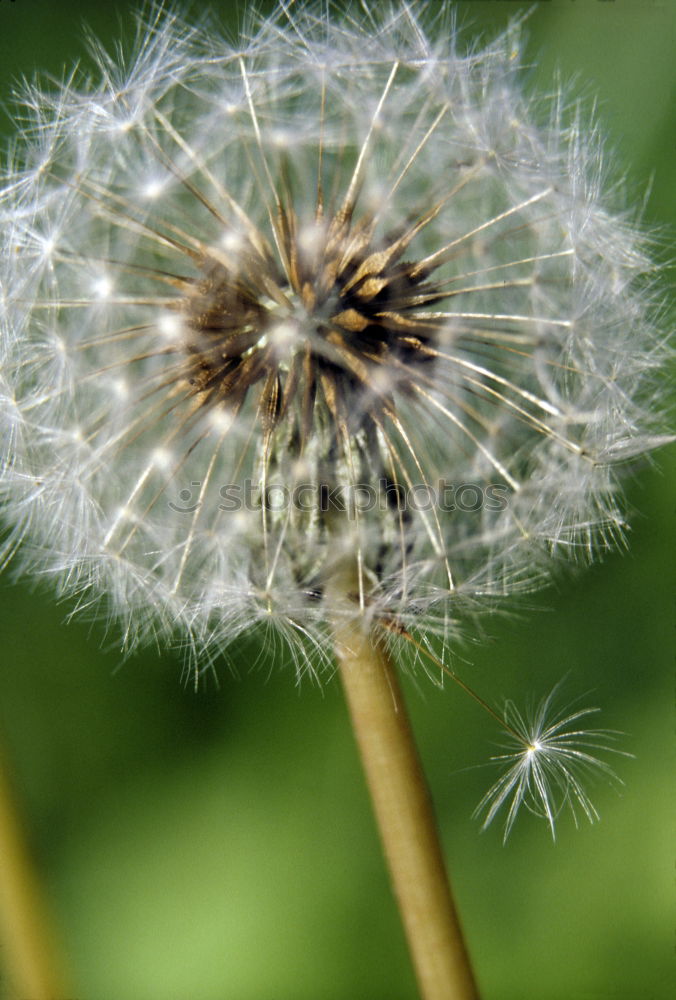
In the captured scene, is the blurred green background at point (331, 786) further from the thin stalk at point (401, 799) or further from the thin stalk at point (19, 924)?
the thin stalk at point (401, 799)

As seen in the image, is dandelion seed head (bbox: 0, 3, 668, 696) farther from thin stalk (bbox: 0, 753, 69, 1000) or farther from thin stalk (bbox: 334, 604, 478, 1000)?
thin stalk (bbox: 0, 753, 69, 1000)

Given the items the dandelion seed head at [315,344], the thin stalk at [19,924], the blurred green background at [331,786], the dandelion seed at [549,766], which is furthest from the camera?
the blurred green background at [331,786]

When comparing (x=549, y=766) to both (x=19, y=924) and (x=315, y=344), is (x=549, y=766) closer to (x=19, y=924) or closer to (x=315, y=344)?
(x=315, y=344)

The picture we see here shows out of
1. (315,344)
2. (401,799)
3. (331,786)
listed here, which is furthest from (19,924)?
(315,344)

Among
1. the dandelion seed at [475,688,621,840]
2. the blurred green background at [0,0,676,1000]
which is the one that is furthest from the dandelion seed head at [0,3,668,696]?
the blurred green background at [0,0,676,1000]

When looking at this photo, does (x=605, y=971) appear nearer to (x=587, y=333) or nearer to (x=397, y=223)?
(x=587, y=333)

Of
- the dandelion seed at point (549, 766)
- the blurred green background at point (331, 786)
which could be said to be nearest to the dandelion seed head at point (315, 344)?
the dandelion seed at point (549, 766)
